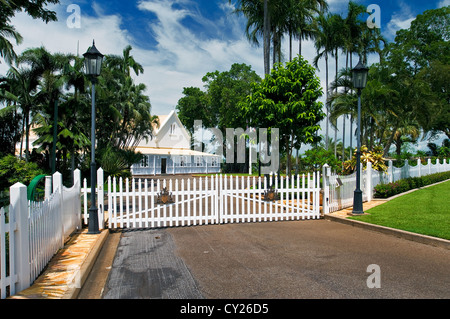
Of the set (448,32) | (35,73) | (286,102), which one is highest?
(448,32)

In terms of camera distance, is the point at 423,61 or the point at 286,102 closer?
the point at 286,102

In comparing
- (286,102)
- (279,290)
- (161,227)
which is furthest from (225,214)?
(286,102)

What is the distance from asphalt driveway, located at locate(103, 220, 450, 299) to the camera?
4570 millimetres

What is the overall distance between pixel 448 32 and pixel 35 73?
135 ft

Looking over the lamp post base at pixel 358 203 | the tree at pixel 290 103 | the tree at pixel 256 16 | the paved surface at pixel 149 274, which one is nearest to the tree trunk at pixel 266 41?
the tree at pixel 256 16

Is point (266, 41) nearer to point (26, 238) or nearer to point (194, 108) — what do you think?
point (26, 238)

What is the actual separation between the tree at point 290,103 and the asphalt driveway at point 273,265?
28.1ft

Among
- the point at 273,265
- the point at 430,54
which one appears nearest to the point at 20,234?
the point at 273,265

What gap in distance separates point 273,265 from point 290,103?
11.8 meters

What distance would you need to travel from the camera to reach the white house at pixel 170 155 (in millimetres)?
39875

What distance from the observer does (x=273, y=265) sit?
18.9 ft

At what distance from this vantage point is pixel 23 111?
845 inches
